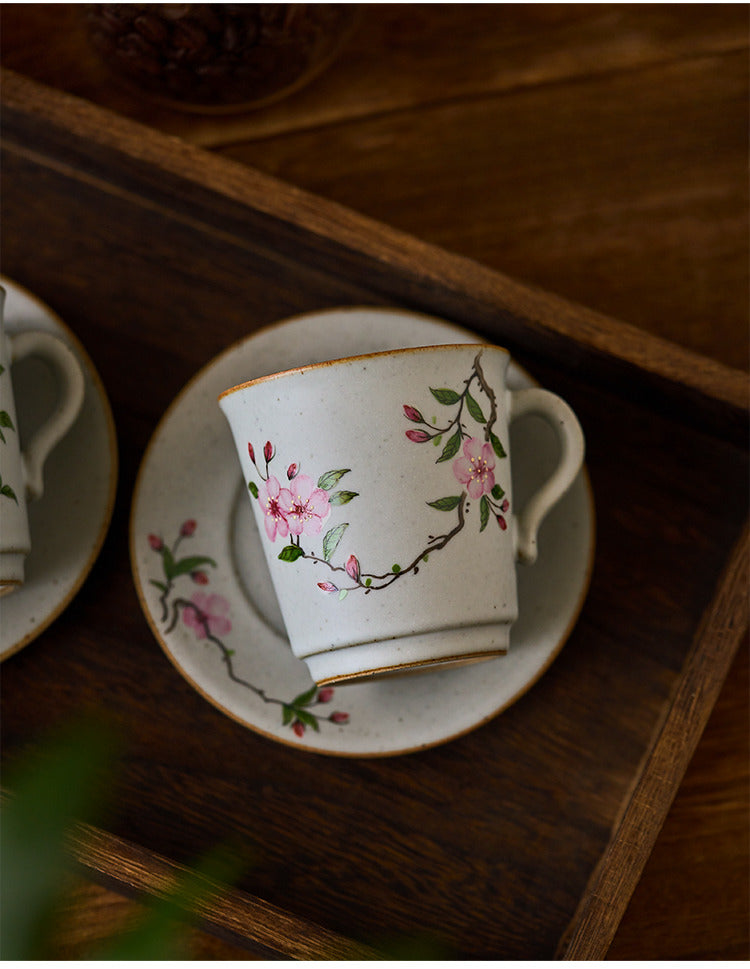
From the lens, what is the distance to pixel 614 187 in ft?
2.20

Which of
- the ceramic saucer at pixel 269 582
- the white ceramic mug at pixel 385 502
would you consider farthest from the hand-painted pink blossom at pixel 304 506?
the ceramic saucer at pixel 269 582

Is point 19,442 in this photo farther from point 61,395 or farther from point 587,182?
point 587,182

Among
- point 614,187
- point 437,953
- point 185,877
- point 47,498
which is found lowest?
point 437,953

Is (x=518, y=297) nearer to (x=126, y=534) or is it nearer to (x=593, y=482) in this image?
(x=593, y=482)

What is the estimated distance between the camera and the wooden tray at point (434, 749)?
575 millimetres

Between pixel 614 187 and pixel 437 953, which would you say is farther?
pixel 614 187

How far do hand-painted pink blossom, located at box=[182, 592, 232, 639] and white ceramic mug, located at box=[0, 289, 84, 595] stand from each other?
11 centimetres

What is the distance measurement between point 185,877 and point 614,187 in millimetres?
567

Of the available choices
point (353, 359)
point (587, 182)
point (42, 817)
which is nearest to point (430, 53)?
point (587, 182)

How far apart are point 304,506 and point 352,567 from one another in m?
0.04

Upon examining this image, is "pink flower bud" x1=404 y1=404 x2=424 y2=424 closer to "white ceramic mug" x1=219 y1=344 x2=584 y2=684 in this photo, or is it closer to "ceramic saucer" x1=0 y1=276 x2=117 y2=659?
"white ceramic mug" x1=219 y1=344 x2=584 y2=684

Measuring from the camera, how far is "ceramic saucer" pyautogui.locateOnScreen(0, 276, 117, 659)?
565 mm

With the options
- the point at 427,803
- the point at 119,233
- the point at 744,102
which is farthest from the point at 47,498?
the point at 744,102

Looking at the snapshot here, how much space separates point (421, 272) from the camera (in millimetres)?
571
